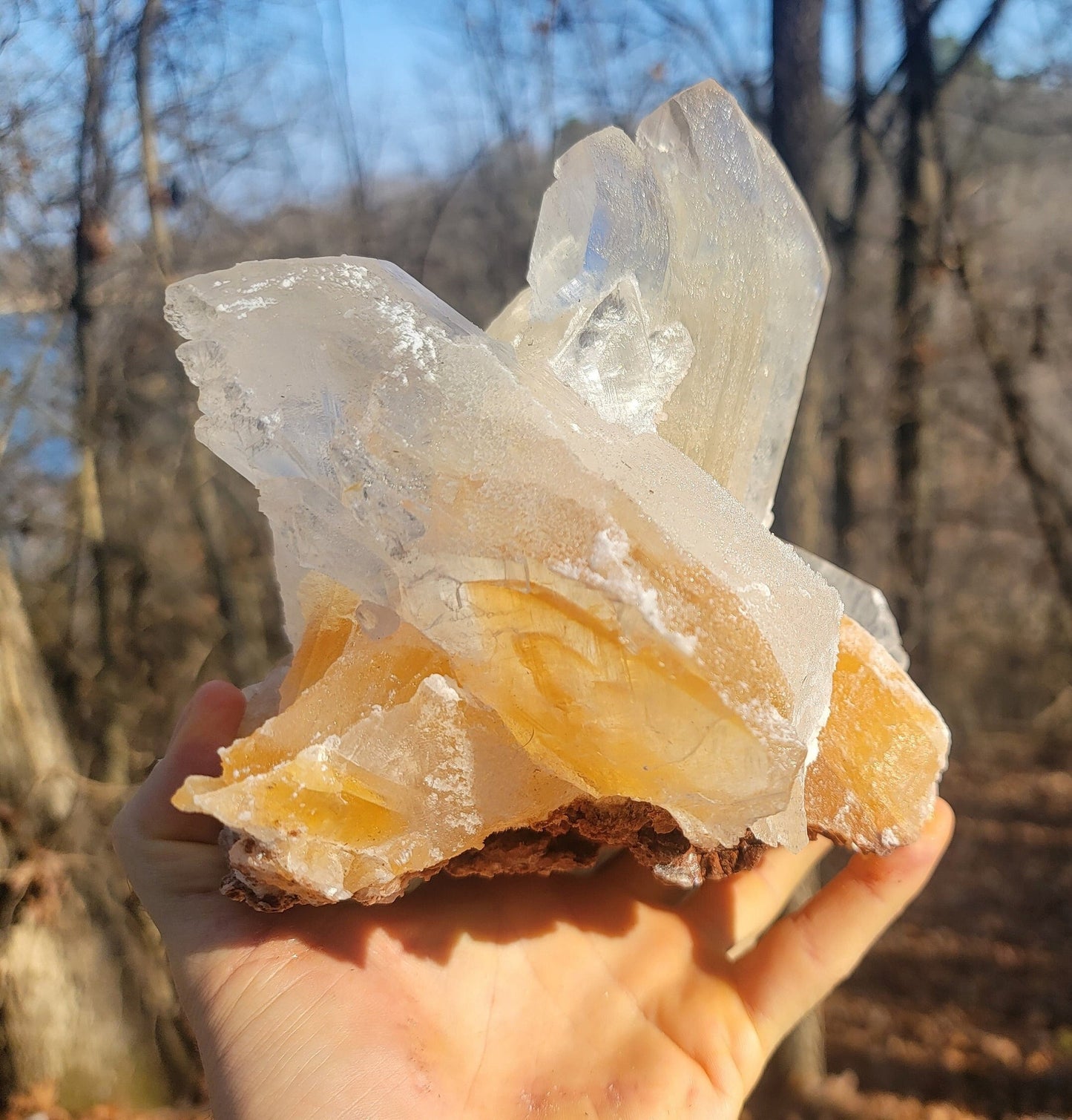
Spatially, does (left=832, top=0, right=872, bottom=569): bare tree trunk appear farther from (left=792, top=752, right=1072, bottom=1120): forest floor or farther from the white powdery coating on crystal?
the white powdery coating on crystal

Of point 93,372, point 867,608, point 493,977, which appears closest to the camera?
point 493,977

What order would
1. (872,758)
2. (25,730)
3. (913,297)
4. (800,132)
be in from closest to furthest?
(872,758)
(800,132)
(25,730)
(913,297)

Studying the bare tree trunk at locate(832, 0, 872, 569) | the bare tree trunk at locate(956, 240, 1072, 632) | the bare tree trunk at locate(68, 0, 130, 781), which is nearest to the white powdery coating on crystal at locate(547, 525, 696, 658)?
the bare tree trunk at locate(68, 0, 130, 781)

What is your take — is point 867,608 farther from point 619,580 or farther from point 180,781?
point 180,781

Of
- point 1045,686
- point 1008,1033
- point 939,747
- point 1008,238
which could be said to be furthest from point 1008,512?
point 939,747

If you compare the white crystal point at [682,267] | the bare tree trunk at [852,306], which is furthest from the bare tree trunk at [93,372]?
the bare tree trunk at [852,306]

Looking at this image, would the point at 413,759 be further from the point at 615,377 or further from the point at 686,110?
the point at 686,110

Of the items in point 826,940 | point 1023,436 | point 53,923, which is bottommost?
point 53,923

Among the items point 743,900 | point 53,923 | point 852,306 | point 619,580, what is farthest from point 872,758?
point 852,306
